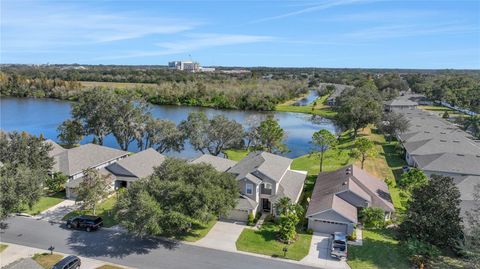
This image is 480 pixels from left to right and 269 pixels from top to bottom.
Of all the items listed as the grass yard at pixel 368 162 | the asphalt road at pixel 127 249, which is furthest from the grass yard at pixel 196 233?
the grass yard at pixel 368 162

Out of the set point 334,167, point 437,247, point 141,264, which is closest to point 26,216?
point 141,264

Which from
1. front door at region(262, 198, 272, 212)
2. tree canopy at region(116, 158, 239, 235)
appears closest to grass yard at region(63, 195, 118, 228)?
tree canopy at region(116, 158, 239, 235)

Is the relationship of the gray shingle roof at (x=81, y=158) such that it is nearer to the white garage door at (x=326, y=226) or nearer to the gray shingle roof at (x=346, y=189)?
the gray shingle roof at (x=346, y=189)

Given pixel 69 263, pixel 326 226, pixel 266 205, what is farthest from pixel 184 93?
pixel 69 263

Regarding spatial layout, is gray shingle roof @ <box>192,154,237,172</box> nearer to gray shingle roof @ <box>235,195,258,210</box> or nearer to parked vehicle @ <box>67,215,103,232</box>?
gray shingle roof @ <box>235,195,258,210</box>

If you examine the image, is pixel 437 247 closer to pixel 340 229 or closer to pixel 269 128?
pixel 340 229

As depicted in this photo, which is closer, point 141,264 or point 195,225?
point 141,264
